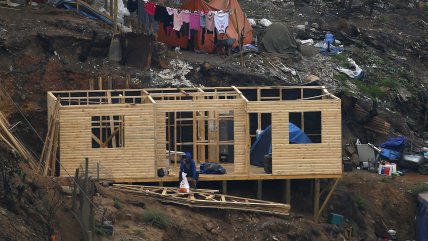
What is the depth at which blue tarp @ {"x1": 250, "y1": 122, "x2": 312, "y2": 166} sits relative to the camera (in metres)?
41.1

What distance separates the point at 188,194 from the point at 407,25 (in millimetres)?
26761

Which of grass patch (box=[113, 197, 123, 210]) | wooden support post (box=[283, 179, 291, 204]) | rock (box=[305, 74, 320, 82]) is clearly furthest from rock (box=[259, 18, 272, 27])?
grass patch (box=[113, 197, 123, 210])

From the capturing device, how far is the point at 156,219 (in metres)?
35.8

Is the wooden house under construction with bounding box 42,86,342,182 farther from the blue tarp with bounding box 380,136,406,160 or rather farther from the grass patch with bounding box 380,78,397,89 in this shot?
the grass patch with bounding box 380,78,397,89

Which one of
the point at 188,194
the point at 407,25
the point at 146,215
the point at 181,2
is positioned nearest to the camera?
the point at 146,215

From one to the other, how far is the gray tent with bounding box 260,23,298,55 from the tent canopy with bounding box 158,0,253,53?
3.06ft

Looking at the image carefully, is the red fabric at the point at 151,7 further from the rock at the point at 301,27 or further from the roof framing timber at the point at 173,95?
the rock at the point at 301,27

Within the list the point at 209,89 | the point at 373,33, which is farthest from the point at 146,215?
the point at 373,33

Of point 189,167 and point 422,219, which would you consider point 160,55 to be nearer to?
point 189,167

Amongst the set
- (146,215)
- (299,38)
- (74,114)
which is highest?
(299,38)

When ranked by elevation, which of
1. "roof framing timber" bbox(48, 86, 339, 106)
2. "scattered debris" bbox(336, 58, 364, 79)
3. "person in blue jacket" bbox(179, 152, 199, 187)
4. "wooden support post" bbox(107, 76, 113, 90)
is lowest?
"person in blue jacket" bbox(179, 152, 199, 187)

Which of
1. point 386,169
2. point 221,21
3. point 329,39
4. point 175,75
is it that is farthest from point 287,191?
point 329,39

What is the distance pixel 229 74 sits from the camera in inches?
1918

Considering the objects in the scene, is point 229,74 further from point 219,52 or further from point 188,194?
point 188,194
